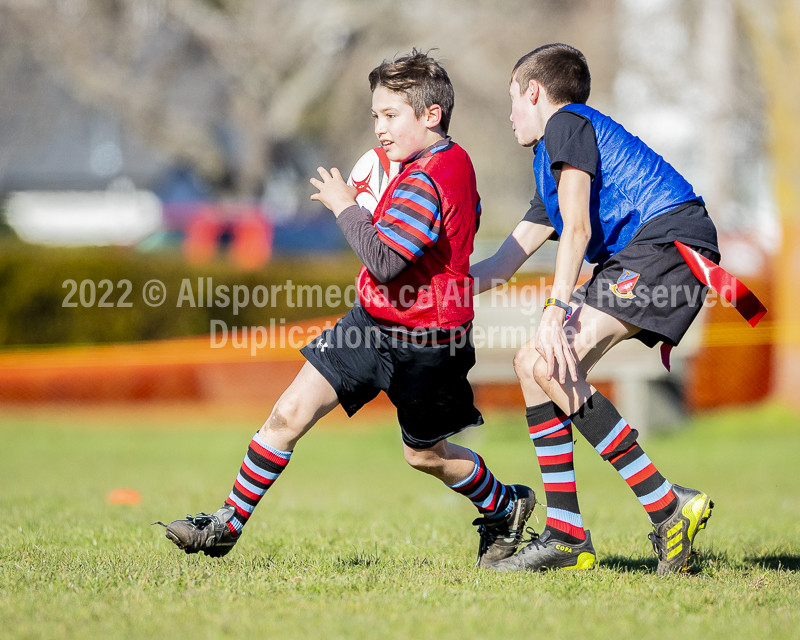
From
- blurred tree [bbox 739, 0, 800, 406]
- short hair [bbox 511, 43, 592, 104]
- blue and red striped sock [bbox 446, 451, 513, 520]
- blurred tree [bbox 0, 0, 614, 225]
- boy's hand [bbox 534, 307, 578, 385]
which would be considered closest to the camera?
boy's hand [bbox 534, 307, 578, 385]

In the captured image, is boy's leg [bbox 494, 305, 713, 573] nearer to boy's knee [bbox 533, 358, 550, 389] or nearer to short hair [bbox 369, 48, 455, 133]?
boy's knee [bbox 533, 358, 550, 389]

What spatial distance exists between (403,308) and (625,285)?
2.92 feet

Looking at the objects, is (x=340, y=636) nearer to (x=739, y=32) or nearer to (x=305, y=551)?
(x=305, y=551)

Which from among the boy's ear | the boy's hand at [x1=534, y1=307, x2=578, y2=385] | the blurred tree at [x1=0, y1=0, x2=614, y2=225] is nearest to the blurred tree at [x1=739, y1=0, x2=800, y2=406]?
the blurred tree at [x1=0, y1=0, x2=614, y2=225]

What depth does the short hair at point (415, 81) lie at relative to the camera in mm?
3650

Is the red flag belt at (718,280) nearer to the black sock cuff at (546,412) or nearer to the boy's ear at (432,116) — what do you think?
the black sock cuff at (546,412)

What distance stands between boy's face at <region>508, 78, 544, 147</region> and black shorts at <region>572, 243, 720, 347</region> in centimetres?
61

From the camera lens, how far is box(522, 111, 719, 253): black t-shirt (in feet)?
11.4

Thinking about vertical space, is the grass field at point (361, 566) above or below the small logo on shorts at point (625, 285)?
below

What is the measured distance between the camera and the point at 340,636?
2766 millimetres

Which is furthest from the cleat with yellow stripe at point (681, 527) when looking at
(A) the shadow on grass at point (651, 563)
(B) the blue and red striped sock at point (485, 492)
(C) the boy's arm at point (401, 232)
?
(C) the boy's arm at point (401, 232)

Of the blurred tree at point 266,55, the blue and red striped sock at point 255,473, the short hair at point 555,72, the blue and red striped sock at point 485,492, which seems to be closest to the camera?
the short hair at point 555,72

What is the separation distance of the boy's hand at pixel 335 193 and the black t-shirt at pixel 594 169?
2.68ft

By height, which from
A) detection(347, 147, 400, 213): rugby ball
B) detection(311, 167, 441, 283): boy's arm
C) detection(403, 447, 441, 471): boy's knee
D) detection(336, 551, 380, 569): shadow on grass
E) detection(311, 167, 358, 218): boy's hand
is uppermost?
detection(347, 147, 400, 213): rugby ball
